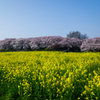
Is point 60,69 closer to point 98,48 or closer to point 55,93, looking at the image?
point 55,93

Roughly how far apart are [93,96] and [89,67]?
2.75 metres

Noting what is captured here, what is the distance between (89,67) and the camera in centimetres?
622

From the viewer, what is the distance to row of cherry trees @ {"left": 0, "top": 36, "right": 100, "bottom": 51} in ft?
86.1

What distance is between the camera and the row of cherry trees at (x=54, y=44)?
86.1 ft

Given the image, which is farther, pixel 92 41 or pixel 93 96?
pixel 92 41

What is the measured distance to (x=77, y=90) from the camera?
4324mm

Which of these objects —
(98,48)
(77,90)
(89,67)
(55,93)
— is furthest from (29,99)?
(98,48)

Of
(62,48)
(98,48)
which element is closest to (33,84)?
(98,48)

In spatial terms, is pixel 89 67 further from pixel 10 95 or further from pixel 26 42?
pixel 26 42

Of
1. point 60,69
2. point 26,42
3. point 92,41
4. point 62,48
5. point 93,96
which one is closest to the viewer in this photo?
point 93,96

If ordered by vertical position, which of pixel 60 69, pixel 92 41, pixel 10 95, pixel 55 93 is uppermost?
pixel 92 41

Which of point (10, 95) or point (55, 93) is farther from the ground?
point (55, 93)

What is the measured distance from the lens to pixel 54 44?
1192 inches

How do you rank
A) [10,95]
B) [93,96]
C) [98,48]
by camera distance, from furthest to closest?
[98,48] → [10,95] → [93,96]
